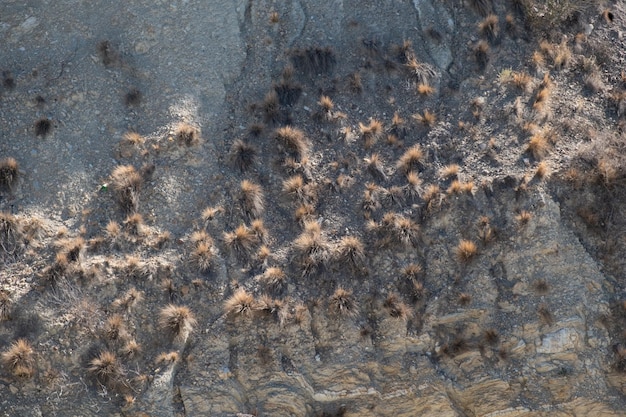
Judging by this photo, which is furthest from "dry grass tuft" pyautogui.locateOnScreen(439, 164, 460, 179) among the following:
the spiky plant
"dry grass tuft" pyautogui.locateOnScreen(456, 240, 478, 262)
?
the spiky plant

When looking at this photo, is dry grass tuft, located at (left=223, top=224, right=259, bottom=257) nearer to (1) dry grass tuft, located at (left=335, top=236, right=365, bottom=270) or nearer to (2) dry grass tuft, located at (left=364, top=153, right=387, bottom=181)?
(1) dry grass tuft, located at (left=335, top=236, right=365, bottom=270)

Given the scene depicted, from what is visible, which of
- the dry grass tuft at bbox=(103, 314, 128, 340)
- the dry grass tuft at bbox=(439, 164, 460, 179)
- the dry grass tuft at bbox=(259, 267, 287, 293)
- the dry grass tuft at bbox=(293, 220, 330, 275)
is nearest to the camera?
the dry grass tuft at bbox=(103, 314, 128, 340)

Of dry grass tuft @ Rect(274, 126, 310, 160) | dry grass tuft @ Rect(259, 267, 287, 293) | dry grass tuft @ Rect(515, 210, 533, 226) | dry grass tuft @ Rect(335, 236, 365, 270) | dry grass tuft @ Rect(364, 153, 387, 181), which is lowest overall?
dry grass tuft @ Rect(259, 267, 287, 293)

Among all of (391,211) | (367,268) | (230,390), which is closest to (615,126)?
(391,211)

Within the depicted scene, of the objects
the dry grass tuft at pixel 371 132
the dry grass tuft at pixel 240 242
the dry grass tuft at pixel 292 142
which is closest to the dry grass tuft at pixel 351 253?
the dry grass tuft at pixel 240 242

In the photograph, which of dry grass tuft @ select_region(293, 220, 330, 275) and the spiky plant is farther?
the spiky plant

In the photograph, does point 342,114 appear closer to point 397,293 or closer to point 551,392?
point 397,293

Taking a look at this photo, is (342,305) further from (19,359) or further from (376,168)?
(19,359)

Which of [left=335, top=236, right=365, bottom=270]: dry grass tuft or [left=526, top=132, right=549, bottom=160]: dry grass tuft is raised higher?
[left=526, top=132, right=549, bottom=160]: dry grass tuft
